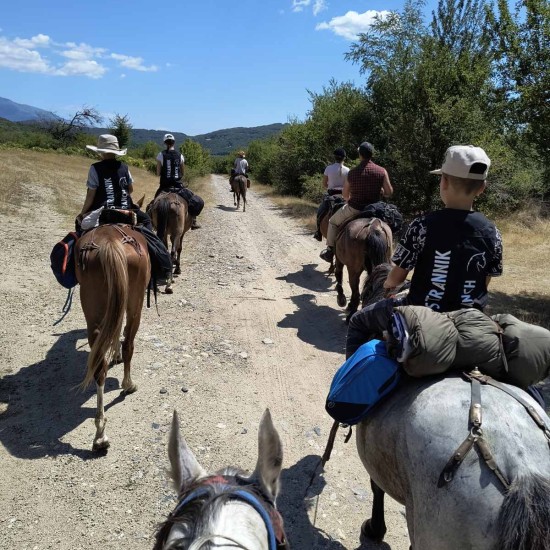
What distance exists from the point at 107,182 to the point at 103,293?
1679 mm

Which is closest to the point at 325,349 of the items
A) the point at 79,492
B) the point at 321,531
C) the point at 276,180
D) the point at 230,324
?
the point at 230,324

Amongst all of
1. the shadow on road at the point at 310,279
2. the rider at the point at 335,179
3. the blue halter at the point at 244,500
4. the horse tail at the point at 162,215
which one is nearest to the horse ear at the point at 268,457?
the blue halter at the point at 244,500

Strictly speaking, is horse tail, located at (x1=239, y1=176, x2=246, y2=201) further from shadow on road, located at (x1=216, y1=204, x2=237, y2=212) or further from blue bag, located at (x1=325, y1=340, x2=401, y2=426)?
blue bag, located at (x1=325, y1=340, x2=401, y2=426)

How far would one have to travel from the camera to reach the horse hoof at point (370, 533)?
3.26 meters

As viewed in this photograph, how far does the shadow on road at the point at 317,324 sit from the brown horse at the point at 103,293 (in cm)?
294

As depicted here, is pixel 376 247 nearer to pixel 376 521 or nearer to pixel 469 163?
pixel 376 521

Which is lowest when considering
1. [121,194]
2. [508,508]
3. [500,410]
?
[508,508]

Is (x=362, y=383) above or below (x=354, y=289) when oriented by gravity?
above

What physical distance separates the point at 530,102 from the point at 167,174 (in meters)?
7.23

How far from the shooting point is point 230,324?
695cm

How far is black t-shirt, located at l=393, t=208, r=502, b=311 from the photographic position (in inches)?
99.0

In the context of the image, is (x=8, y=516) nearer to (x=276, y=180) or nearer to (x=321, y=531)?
(x=321, y=531)

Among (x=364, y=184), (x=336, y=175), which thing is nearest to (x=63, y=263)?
(x=364, y=184)

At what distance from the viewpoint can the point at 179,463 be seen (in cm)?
172
